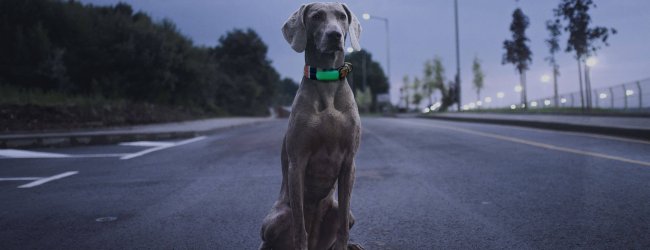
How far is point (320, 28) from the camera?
8.17 ft

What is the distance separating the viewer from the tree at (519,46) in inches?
2072

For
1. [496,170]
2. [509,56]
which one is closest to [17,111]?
[496,170]

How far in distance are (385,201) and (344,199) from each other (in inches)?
98.8

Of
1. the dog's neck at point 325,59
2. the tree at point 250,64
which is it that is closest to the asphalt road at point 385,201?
the dog's neck at point 325,59

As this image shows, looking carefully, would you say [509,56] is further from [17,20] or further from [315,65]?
[315,65]

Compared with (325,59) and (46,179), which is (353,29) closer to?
(325,59)

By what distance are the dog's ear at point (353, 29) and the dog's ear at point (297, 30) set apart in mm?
256

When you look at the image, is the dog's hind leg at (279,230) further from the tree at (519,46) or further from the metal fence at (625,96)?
the tree at (519,46)

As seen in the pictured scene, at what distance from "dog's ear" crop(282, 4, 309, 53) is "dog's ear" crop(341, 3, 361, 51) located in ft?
0.84

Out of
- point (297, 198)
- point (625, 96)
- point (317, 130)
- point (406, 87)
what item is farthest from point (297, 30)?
point (406, 87)

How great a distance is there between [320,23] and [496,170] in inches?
201

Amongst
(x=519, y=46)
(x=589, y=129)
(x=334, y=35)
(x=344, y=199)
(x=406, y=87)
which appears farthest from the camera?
(x=406, y=87)

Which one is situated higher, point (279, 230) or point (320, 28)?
point (320, 28)

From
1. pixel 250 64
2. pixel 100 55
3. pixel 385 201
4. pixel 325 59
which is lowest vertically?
pixel 385 201
